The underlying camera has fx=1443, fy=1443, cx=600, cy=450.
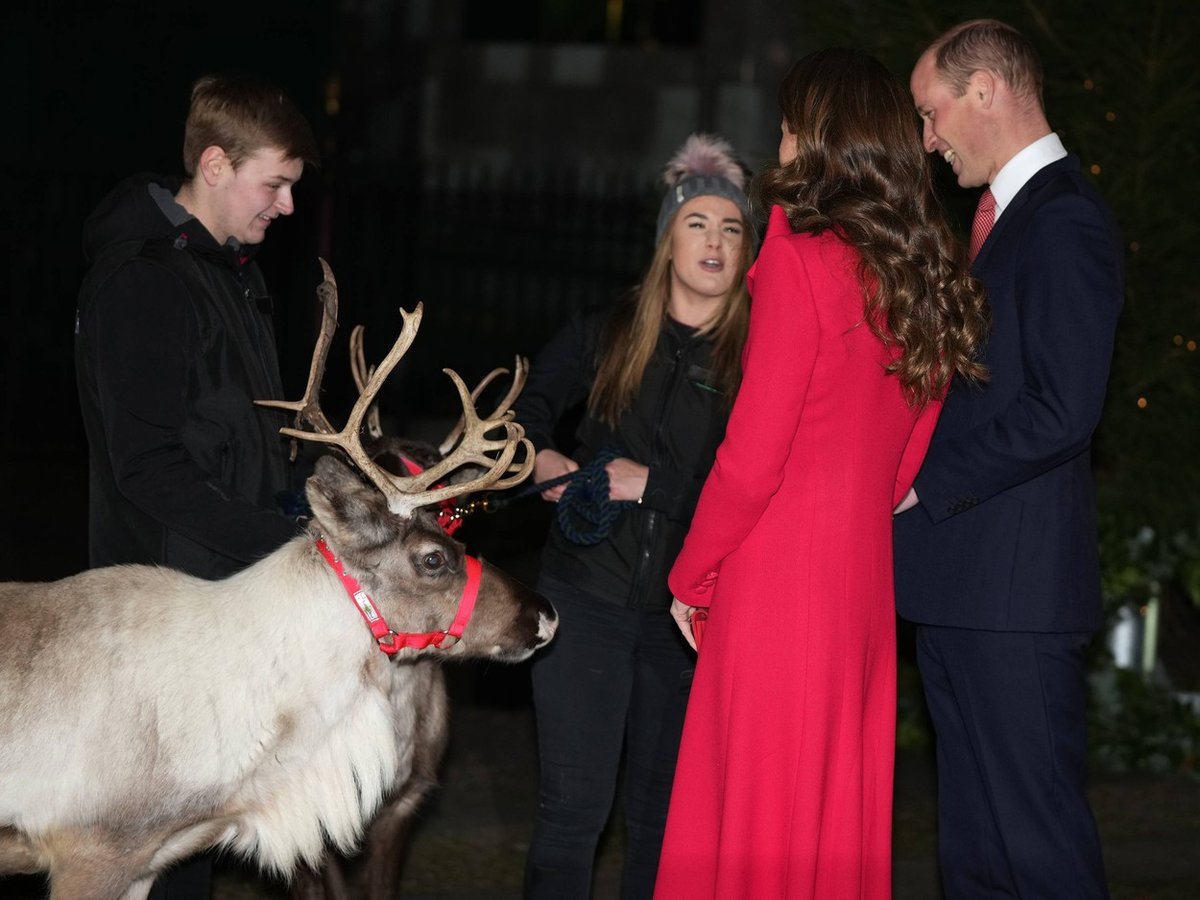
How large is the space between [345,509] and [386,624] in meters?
0.33

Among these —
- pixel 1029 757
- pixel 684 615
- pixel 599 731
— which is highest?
pixel 684 615

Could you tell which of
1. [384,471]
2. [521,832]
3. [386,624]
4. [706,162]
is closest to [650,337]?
[706,162]

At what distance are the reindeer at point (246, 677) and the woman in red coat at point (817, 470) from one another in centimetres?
77

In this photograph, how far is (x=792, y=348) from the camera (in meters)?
3.29

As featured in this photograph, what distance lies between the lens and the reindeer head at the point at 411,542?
378cm

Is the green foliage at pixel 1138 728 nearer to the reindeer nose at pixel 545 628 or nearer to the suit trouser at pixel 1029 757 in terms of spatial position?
the suit trouser at pixel 1029 757

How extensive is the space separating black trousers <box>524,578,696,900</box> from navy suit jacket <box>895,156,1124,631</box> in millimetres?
825

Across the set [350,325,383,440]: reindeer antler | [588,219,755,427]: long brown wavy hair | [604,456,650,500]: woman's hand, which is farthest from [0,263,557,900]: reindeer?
[350,325,383,440]: reindeer antler

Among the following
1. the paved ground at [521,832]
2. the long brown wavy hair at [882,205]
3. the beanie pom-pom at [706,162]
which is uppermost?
the beanie pom-pom at [706,162]

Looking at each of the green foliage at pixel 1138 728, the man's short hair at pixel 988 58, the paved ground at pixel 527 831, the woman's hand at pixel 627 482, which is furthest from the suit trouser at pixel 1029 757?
the green foliage at pixel 1138 728

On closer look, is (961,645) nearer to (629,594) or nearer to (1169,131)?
(629,594)

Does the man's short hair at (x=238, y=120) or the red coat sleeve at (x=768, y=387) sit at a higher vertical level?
the man's short hair at (x=238, y=120)

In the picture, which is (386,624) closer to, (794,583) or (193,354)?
(193,354)

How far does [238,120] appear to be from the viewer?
400 centimetres
